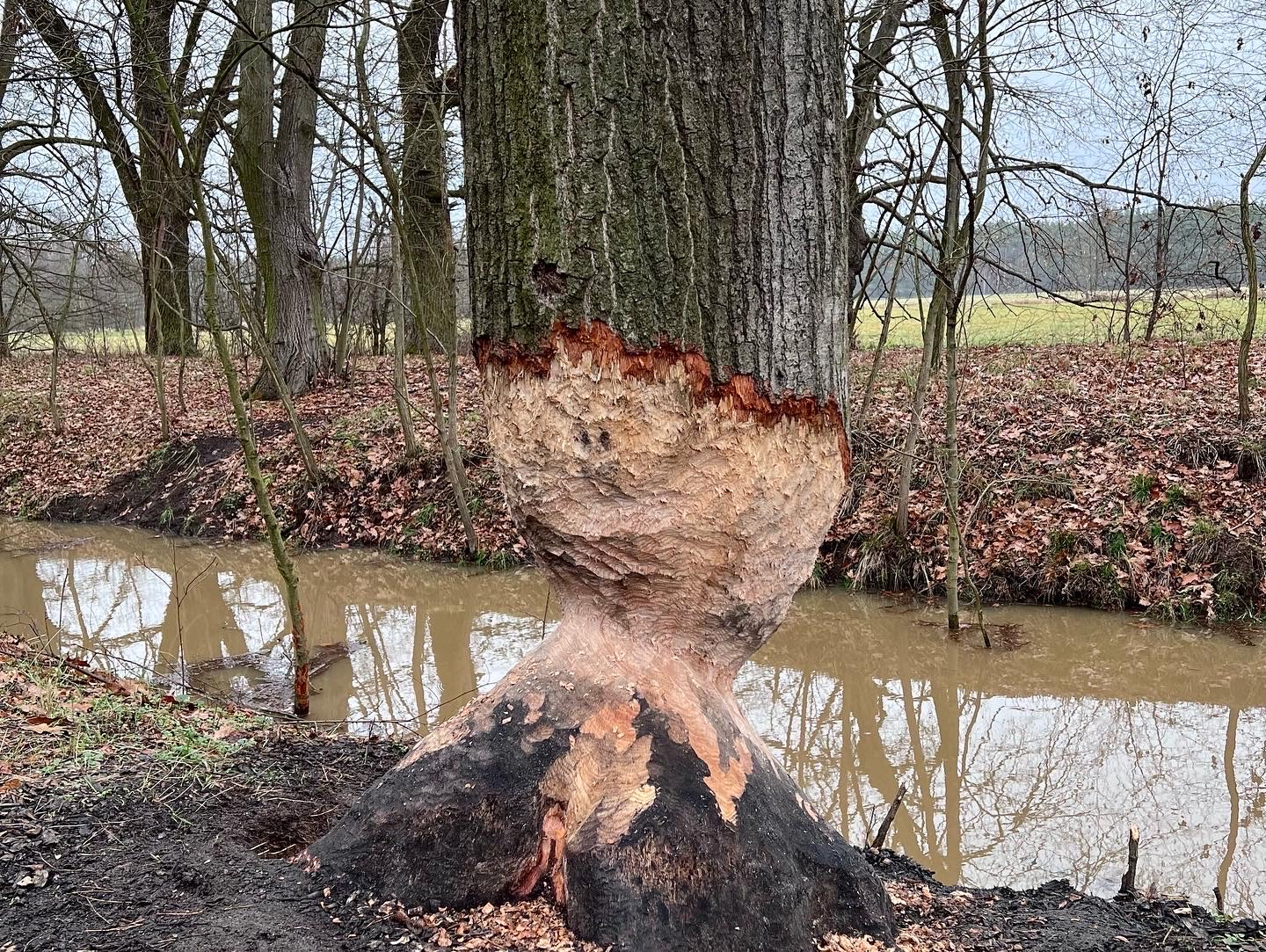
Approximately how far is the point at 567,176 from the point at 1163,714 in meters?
5.64

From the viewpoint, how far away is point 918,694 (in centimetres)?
647

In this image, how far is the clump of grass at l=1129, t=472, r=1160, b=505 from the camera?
26.4 ft

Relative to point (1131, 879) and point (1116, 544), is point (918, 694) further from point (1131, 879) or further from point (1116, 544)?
point (1131, 879)

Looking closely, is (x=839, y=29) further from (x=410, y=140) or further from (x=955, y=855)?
(x=410, y=140)

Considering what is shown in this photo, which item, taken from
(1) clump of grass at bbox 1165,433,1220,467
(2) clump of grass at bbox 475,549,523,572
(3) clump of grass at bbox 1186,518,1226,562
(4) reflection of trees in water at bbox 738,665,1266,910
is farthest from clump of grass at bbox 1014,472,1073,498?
(2) clump of grass at bbox 475,549,523,572

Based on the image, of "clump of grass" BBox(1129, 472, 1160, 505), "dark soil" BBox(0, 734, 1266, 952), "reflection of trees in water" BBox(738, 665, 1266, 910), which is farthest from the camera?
"clump of grass" BBox(1129, 472, 1160, 505)

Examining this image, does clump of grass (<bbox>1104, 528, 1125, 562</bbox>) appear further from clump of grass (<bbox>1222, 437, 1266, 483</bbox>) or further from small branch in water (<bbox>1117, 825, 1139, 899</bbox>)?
small branch in water (<bbox>1117, 825, 1139, 899</bbox>)

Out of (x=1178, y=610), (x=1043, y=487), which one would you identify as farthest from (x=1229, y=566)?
(x=1043, y=487)

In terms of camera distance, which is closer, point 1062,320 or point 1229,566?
point 1229,566

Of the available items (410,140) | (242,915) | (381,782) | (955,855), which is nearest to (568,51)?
(381,782)

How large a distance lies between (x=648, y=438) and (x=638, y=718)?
757 millimetres

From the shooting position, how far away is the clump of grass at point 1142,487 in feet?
26.4

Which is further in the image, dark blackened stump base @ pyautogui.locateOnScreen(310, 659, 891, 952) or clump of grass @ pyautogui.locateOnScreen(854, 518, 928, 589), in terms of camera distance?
clump of grass @ pyautogui.locateOnScreen(854, 518, 928, 589)

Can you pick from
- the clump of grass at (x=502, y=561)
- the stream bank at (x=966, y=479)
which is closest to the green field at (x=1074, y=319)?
the stream bank at (x=966, y=479)
